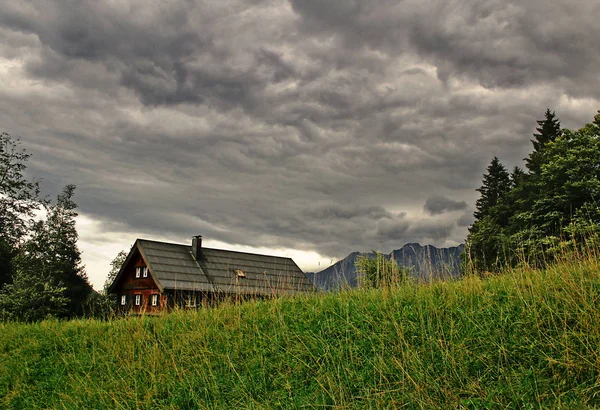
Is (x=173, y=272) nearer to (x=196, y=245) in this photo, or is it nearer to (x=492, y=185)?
(x=196, y=245)

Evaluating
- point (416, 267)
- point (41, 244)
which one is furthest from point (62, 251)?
point (416, 267)

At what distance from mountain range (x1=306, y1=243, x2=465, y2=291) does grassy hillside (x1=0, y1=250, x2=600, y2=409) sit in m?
0.60

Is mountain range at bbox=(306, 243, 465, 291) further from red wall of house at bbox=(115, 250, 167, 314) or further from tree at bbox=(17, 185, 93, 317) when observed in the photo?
tree at bbox=(17, 185, 93, 317)

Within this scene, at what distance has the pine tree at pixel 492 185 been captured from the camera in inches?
1871

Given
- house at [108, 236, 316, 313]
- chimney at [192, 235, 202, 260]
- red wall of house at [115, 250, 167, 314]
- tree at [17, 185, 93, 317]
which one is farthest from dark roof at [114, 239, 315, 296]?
tree at [17, 185, 93, 317]

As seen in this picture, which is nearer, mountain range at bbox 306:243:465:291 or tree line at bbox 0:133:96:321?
mountain range at bbox 306:243:465:291

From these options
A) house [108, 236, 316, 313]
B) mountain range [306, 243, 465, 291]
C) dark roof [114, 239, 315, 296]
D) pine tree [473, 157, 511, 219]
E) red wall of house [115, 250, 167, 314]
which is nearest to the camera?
mountain range [306, 243, 465, 291]

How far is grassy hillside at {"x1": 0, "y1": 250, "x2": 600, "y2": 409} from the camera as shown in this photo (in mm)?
5328

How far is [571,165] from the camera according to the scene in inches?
1066

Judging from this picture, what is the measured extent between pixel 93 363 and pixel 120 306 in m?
26.6

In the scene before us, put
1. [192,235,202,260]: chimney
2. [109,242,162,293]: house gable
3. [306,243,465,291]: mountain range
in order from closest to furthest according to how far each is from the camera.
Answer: [306,243,465,291]: mountain range, [109,242,162,293]: house gable, [192,235,202,260]: chimney

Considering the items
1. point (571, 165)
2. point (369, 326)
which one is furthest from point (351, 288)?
point (571, 165)

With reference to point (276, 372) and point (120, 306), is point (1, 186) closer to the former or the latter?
point (120, 306)

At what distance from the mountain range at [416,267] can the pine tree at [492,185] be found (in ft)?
131
